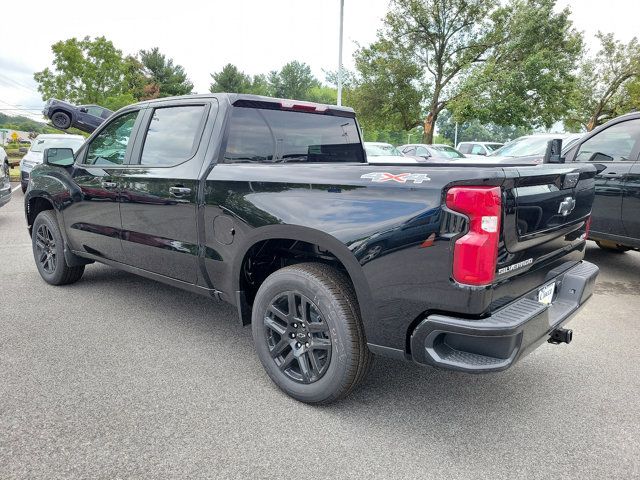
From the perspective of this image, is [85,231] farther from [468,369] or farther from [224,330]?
[468,369]

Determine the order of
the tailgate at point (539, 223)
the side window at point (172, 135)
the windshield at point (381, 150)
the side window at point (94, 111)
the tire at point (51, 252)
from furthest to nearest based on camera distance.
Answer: the windshield at point (381, 150) → the side window at point (94, 111) → the tire at point (51, 252) → the side window at point (172, 135) → the tailgate at point (539, 223)

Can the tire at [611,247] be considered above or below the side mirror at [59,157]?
below

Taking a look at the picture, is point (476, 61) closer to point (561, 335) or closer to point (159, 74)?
point (561, 335)

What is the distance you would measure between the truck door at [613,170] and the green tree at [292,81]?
71.7m

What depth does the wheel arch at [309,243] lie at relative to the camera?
2.45 m

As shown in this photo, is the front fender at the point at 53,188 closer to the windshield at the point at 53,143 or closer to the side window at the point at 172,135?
the side window at the point at 172,135

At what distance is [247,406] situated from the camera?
2768mm

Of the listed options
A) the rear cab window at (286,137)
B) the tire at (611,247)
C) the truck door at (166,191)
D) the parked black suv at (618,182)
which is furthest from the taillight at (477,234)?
the tire at (611,247)

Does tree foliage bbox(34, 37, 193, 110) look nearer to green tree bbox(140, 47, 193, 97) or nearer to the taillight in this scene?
green tree bbox(140, 47, 193, 97)

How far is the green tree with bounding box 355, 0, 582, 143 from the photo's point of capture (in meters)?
24.4

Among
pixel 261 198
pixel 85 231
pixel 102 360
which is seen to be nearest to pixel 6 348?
pixel 102 360

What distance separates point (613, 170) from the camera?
16.8 ft

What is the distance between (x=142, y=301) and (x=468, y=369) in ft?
11.1

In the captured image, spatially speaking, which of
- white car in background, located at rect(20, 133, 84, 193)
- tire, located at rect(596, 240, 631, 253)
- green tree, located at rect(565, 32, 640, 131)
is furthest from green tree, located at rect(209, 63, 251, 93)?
tire, located at rect(596, 240, 631, 253)
